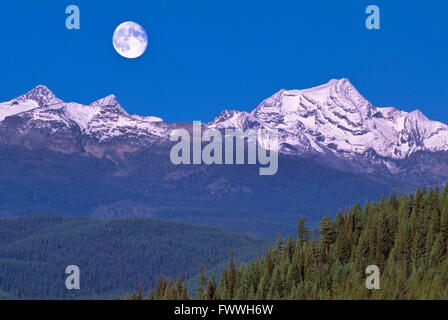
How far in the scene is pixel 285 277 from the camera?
151 m

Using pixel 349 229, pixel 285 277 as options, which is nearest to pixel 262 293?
pixel 285 277

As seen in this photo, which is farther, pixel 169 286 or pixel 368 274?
pixel 169 286

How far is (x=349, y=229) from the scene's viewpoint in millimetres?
164375

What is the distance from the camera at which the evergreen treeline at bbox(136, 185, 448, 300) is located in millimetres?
141125

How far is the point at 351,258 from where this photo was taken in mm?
Answer: 157625

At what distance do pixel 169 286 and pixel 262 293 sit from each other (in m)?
18.2

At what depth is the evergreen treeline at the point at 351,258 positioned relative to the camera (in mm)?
141125
